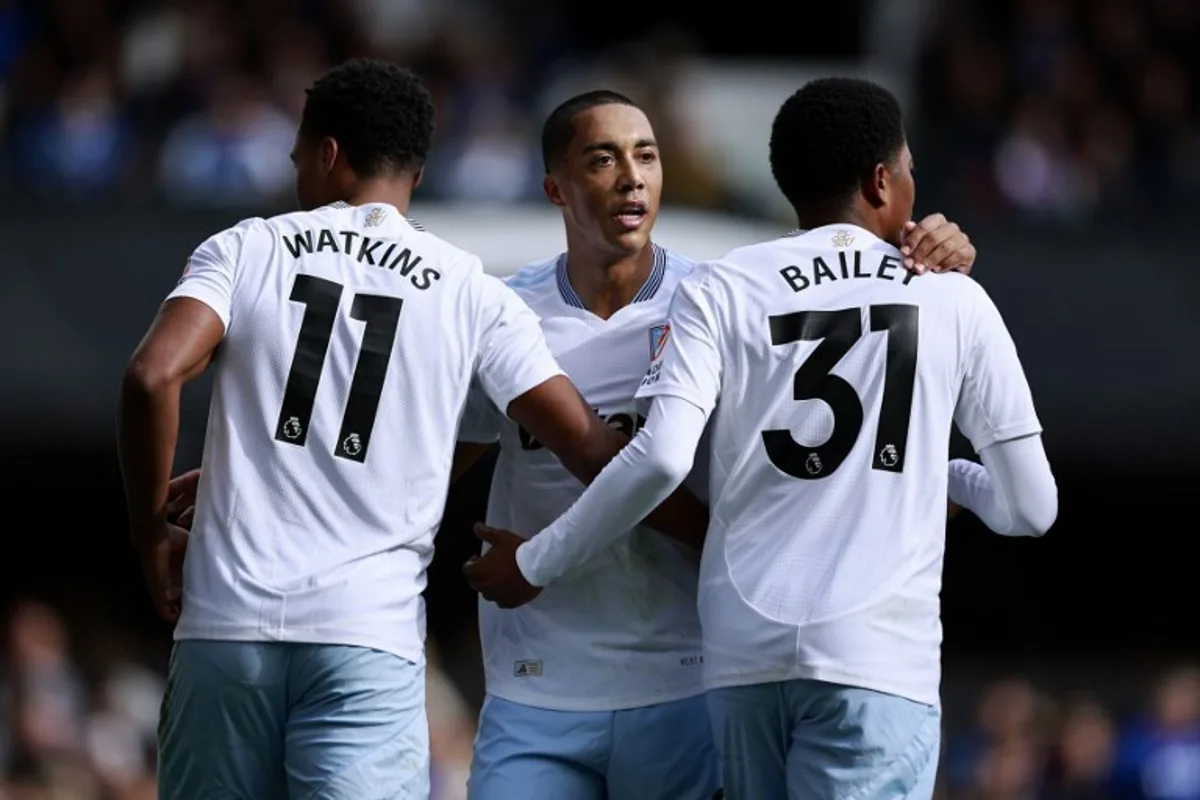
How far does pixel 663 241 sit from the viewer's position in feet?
45.6

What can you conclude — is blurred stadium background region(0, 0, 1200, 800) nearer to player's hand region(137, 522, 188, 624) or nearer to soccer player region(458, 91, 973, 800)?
soccer player region(458, 91, 973, 800)

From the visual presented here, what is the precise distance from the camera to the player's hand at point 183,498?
5895 millimetres

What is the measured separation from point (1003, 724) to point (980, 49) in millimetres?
4993

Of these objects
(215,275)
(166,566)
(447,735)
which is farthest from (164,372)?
(447,735)

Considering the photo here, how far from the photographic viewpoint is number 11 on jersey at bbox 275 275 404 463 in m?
5.59

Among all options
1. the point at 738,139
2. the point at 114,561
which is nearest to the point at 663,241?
the point at 738,139

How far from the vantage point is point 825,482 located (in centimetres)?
551

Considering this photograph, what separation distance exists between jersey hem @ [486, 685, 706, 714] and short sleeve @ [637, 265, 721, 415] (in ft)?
2.82

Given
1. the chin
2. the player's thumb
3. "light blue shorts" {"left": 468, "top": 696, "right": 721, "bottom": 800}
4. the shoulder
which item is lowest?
"light blue shorts" {"left": 468, "top": 696, "right": 721, "bottom": 800}

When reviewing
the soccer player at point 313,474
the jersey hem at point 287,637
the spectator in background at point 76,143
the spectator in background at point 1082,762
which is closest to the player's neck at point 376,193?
the soccer player at point 313,474

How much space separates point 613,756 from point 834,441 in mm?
1118

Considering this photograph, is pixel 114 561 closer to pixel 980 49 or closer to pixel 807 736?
pixel 980 49

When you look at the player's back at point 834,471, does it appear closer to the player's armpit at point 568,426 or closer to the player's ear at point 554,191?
the player's armpit at point 568,426

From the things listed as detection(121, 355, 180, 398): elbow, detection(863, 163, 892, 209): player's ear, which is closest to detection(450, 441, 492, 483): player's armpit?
detection(121, 355, 180, 398): elbow
